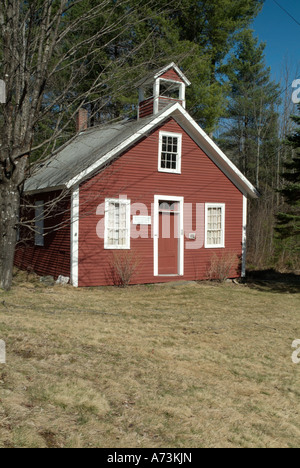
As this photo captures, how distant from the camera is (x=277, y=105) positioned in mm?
36281

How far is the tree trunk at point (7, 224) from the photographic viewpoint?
10805mm

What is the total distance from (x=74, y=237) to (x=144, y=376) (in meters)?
8.23

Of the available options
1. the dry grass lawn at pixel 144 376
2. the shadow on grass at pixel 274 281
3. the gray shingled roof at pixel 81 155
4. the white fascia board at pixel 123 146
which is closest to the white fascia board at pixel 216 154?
the white fascia board at pixel 123 146

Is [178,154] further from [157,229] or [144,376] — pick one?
[144,376]

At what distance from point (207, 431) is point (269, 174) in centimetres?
3341

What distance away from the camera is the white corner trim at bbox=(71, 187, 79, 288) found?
43.8 ft

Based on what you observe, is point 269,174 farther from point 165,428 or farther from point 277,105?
point 165,428

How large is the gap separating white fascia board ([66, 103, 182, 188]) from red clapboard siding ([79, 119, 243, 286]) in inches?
12.6

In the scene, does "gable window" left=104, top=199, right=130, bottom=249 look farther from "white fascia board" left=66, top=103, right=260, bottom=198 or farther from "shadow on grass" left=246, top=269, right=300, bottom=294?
"shadow on grass" left=246, top=269, right=300, bottom=294

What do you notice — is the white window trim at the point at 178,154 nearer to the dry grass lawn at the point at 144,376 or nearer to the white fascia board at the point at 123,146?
the white fascia board at the point at 123,146

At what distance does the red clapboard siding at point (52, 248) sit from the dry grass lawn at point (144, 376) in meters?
3.23

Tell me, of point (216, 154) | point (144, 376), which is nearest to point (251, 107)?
point (216, 154)

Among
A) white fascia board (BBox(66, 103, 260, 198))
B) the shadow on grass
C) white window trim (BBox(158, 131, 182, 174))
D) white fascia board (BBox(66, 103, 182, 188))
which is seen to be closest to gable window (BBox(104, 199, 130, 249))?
white fascia board (BBox(66, 103, 182, 188))

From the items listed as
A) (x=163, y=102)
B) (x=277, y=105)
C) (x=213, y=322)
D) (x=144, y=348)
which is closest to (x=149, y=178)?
(x=163, y=102)
